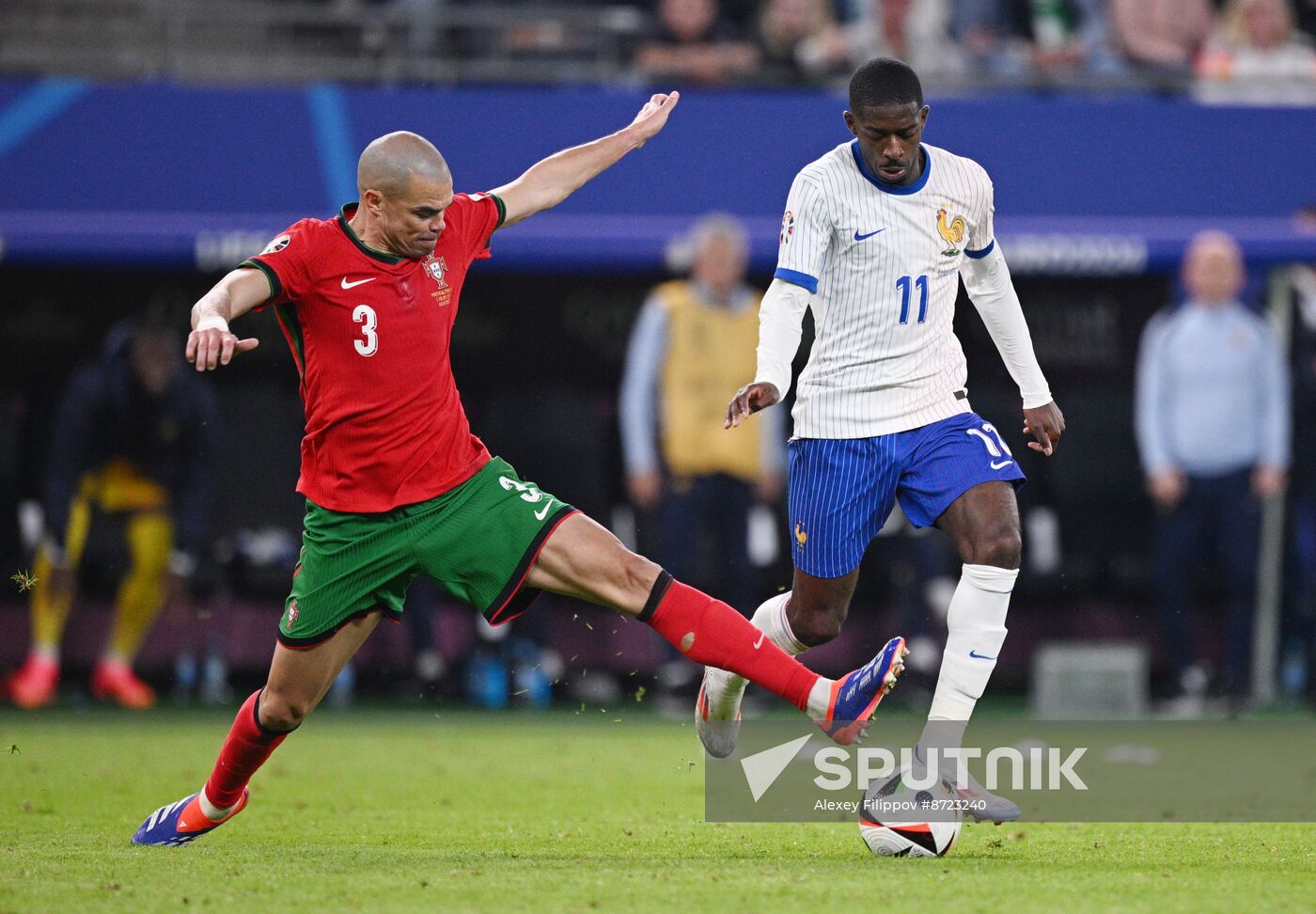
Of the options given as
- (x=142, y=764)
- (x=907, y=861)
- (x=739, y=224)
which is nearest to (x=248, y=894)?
(x=907, y=861)

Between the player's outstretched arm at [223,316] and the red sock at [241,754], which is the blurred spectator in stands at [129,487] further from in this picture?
the player's outstretched arm at [223,316]

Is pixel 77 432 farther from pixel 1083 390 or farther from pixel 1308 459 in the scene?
pixel 1308 459

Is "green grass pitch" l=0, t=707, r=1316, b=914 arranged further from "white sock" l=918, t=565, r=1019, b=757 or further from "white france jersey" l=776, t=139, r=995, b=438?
"white france jersey" l=776, t=139, r=995, b=438

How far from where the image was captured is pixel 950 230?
6.63 metres

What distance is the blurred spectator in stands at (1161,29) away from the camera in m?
13.7

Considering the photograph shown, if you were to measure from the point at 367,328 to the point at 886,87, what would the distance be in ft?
6.12

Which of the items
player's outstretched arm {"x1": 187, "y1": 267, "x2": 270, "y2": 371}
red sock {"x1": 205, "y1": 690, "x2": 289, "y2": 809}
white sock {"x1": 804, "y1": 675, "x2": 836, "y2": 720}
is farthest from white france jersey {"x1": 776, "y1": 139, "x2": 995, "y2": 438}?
red sock {"x1": 205, "y1": 690, "x2": 289, "y2": 809}

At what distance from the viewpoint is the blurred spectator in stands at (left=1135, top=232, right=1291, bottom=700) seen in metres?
12.4

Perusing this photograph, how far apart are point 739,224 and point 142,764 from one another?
17.6 ft

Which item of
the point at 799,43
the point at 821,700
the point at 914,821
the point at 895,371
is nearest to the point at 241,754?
the point at 821,700

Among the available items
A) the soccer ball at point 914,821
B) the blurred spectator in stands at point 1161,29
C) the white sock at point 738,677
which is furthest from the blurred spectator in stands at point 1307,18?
the soccer ball at point 914,821

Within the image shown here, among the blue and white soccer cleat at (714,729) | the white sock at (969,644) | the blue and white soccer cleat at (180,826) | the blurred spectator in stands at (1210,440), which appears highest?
the white sock at (969,644)

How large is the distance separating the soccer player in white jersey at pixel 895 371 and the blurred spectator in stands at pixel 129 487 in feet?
21.3

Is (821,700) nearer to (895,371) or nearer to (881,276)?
(895,371)
